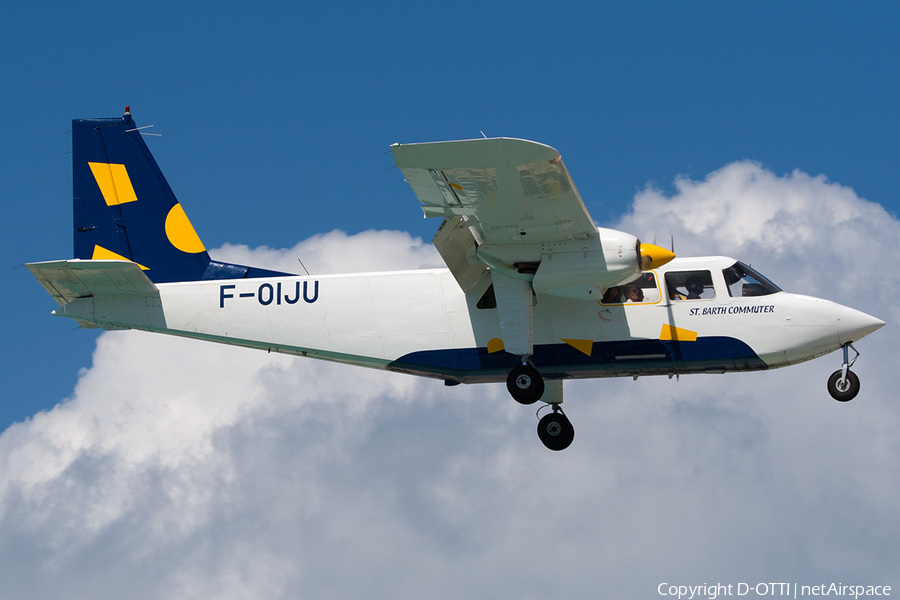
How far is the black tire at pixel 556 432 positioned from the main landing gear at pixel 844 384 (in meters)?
5.27

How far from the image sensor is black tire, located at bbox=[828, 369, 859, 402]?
1761 centimetres

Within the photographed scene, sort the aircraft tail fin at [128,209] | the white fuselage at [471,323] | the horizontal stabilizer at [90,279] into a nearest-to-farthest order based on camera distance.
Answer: the white fuselage at [471,323], the horizontal stabilizer at [90,279], the aircraft tail fin at [128,209]

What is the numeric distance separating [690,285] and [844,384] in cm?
339

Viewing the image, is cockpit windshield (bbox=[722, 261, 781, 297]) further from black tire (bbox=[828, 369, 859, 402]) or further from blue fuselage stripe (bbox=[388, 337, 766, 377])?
black tire (bbox=[828, 369, 859, 402])

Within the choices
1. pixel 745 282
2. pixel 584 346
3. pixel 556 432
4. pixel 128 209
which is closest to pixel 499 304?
pixel 584 346

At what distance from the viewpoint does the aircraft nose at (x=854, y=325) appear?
57.7 ft

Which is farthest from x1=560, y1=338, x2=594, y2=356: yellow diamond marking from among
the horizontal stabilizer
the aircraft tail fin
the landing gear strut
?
the horizontal stabilizer

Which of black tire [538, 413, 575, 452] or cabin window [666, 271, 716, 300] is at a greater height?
cabin window [666, 271, 716, 300]

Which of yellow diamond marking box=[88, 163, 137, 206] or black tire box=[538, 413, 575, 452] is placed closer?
black tire box=[538, 413, 575, 452]

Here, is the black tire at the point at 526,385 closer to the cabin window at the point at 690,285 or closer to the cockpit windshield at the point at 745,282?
the cabin window at the point at 690,285

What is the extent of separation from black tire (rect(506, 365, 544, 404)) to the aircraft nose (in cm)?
572

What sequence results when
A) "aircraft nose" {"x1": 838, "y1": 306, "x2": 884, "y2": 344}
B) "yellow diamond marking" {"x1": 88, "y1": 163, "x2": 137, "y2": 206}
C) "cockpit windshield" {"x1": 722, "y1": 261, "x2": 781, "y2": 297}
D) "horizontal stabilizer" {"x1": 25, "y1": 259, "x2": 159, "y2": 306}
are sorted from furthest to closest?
"yellow diamond marking" {"x1": 88, "y1": 163, "x2": 137, "y2": 206} < "horizontal stabilizer" {"x1": 25, "y1": 259, "x2": 159, "y2": 306} < "cockpit windshield" {"x1": 722, "y1": 261, "x2": 781, "y2": 297} < "aircraft nose" {"x1": 838, "y1": 306, "x2": 884, "y2": 344}

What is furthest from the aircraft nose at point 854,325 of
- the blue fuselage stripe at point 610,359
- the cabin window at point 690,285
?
the cabin window at point 690,285

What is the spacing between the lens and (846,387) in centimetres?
1766
